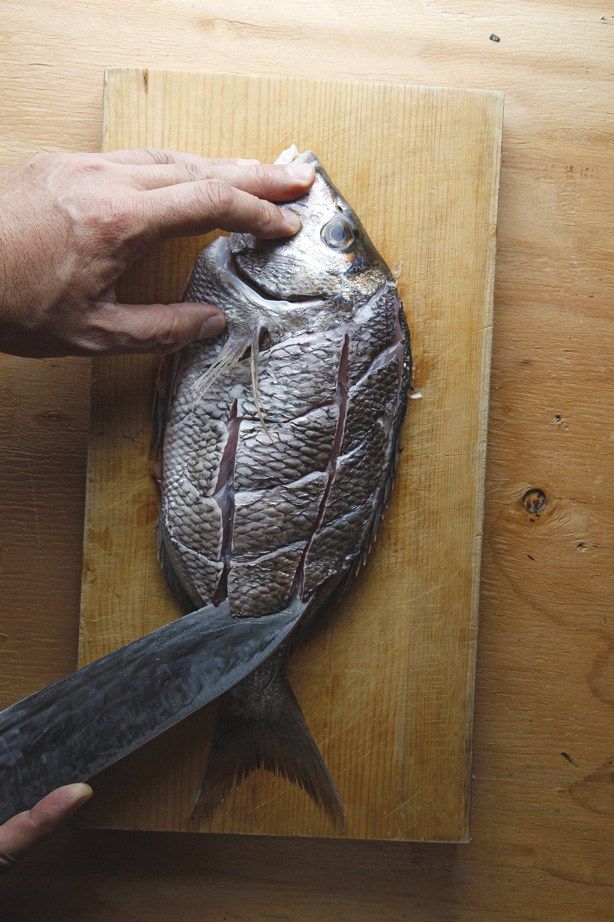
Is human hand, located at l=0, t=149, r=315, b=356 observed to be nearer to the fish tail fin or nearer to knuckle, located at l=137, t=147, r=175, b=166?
knuckle, located at l=137, t=147, r=175, b=166

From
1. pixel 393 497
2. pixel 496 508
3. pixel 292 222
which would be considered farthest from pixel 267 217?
pixel 496 508

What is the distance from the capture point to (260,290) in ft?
3.68

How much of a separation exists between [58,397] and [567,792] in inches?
44.3

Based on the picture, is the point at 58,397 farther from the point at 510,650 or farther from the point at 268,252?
the point at 510,650

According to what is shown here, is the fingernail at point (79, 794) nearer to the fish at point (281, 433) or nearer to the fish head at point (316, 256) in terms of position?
the fish at point (281, 433)

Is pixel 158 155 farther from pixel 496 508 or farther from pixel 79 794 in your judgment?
pixel 79 794

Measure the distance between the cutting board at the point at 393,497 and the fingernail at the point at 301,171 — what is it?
11 centimetres

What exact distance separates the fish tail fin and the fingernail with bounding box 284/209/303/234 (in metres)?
0.67

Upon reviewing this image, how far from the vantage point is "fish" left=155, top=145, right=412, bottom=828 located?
1.11 m

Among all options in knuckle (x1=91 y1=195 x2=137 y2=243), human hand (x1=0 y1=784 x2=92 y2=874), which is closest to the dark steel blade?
human hand (x1=0 y1=784 x2=92 y2=874)

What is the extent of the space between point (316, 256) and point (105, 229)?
0.30 meters

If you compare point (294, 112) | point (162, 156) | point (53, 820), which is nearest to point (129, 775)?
point (53, 820)

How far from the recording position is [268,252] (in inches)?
44.1

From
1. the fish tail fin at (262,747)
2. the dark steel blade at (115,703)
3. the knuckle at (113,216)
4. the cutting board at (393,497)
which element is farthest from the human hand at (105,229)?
the fish tail fin at (262,747)
